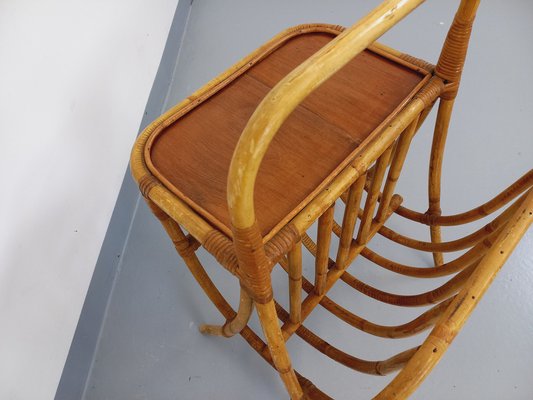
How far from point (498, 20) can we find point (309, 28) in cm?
102

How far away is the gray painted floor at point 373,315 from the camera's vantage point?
34.4 inches

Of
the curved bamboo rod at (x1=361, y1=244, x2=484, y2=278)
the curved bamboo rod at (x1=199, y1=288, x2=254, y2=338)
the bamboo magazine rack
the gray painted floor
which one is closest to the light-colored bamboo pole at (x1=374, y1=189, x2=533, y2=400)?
the bamboo magazine rack

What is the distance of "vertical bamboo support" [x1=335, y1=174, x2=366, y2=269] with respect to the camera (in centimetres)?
57

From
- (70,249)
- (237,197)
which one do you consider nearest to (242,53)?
(70,249)

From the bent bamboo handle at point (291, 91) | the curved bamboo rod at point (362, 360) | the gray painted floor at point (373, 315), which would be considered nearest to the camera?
the bent bamboo handle at point (291, 91)

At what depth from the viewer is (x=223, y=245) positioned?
461 millimetres

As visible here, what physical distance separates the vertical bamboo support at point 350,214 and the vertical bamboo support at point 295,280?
104mm

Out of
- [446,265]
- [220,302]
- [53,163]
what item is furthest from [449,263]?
[53,163]

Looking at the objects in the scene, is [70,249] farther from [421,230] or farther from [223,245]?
[421,230]

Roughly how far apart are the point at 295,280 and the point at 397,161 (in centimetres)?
25

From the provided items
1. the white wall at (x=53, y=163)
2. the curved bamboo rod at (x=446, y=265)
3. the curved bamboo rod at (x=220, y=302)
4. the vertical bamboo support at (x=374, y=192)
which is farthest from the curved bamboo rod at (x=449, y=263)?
the white wall at (x=53, y=163)

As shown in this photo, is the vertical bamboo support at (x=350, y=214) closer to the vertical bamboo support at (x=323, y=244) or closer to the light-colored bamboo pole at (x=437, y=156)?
the vertical bamboo support at (x=323, y=244)

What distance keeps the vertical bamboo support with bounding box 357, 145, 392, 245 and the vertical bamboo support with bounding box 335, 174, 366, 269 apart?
0.14 feet

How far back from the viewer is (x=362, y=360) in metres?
0.59
